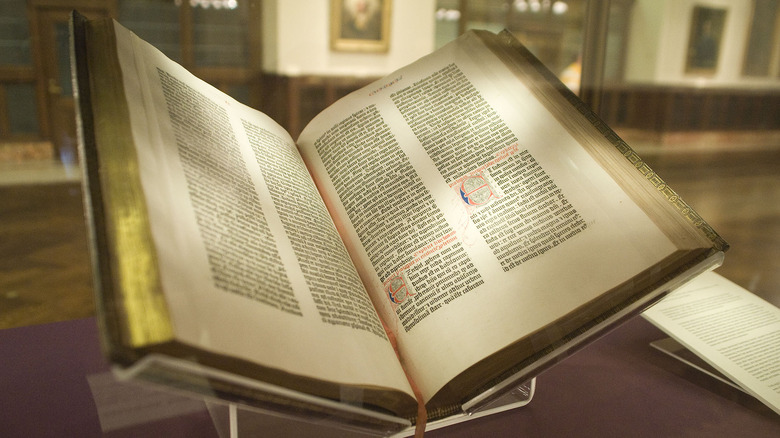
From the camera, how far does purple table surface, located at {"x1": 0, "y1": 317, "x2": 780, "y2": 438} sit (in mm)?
471

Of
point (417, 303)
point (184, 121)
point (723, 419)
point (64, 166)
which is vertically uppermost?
point (184, 121)

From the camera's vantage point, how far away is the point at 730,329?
583mm

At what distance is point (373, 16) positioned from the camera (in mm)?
1799

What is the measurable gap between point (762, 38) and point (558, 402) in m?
1.08

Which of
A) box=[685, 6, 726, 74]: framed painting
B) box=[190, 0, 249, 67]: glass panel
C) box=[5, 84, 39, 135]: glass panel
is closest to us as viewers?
box=[190, 0, 249, 67]: glass panel

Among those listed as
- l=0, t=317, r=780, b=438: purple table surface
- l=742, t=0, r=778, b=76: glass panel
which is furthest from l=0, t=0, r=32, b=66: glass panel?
l=742, t=0, r=778, b=76: glass panel

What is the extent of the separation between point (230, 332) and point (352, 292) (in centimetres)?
15

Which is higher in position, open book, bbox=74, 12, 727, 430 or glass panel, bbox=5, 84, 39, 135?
open book, bbox=74, 12, 727, 430

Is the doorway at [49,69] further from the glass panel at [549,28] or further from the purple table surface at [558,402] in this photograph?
the glass panel at [549,28]

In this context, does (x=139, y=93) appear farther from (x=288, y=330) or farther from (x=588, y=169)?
(x=588, y=169)

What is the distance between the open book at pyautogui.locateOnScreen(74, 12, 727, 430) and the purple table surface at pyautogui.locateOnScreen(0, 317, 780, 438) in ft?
0.44

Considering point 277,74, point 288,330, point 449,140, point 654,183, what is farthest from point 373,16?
point 288,330

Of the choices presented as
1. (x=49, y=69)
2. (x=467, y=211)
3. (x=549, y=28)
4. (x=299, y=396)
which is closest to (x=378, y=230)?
(x=467, y=211)

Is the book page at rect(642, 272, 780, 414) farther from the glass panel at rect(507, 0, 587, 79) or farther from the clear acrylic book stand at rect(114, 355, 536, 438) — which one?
the glass panel at rect(507, 0, 587, 79)
